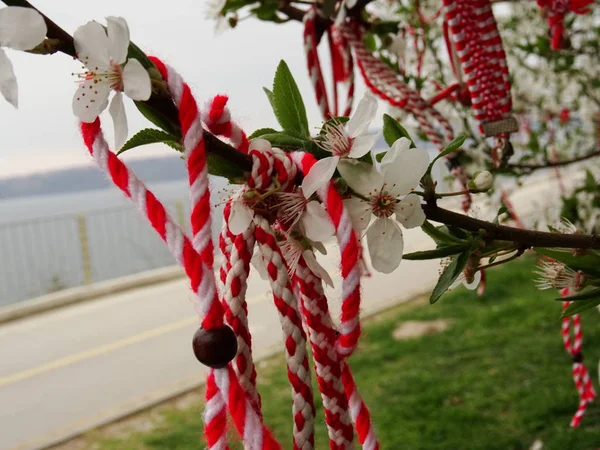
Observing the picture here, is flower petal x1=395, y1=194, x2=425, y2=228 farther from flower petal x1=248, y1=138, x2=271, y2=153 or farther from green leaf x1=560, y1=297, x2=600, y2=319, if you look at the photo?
green leaf x1=560, y1=297, x2=600, y2=319

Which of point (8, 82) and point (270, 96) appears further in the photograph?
point (270, 96)

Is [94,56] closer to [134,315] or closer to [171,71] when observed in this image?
[171,71]

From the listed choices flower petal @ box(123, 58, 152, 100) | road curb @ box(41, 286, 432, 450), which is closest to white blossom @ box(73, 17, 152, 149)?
flower petal @ box(123, 58, 152, 100)

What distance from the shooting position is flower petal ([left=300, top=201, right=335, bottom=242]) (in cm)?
40

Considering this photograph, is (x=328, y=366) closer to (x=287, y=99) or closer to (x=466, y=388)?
(x=287, y=99)

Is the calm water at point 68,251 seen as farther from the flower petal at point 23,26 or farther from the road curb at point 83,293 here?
the flower petal at point 23,26

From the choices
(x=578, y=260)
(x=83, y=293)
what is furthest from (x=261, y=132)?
(x=83, y=293)

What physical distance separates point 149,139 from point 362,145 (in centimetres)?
13

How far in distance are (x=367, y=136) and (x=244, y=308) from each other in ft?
0.44

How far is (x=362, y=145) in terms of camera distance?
0.40 metres

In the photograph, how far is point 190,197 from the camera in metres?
0.35

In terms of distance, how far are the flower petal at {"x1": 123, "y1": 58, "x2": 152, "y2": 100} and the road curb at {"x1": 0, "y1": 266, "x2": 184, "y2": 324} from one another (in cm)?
513

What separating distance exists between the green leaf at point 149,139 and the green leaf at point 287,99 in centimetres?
9

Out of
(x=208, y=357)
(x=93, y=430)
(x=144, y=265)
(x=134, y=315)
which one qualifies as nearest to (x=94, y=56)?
(x=208, y=357)
